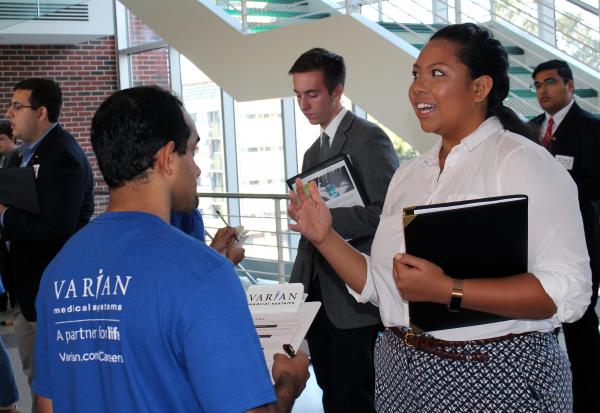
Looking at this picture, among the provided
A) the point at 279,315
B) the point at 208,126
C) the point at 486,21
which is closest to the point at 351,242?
the point at 279,315

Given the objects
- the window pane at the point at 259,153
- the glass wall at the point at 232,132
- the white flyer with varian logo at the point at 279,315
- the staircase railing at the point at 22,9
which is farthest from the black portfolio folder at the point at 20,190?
the window pane at the point at 259,153

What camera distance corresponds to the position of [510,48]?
541 cm

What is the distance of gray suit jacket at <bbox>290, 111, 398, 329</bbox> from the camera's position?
109 inches

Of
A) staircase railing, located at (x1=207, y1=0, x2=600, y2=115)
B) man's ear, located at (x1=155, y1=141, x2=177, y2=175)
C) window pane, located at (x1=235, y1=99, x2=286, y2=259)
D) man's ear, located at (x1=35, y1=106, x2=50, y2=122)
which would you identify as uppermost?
staircase railing, located at (x1=207, y1=0, x2=600, y2=115)

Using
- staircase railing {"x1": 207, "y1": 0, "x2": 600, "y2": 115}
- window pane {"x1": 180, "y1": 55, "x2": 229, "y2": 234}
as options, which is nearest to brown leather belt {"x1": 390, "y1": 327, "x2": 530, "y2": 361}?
staircase railing {"x1": 207, "y1": 0, "x2": 600, "y2": 115}

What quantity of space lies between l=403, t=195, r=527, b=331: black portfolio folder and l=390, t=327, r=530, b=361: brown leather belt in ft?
0.16

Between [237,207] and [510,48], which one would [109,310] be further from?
[237,207]

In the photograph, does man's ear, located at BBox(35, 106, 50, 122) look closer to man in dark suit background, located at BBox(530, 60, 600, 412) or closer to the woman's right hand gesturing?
the woman's right hand gesturing

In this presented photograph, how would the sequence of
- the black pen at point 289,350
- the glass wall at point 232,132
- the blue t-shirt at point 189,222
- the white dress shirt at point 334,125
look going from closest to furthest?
the black pen at point 289,350 → the blue t-shirt at point 189,222 → the white dress shirt at point 334,125 → the glass wall at point 232,132

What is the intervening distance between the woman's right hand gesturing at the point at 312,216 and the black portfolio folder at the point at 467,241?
1.13 ft

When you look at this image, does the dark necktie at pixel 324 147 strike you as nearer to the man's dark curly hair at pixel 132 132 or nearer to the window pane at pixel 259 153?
the man's dark curly hair at pixel 132 132

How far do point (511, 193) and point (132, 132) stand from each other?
31.2 inches

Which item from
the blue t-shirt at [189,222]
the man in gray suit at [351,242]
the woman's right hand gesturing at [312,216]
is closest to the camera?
the woman's right hand gesturing at [312,216]

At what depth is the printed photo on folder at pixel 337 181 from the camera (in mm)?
2717
